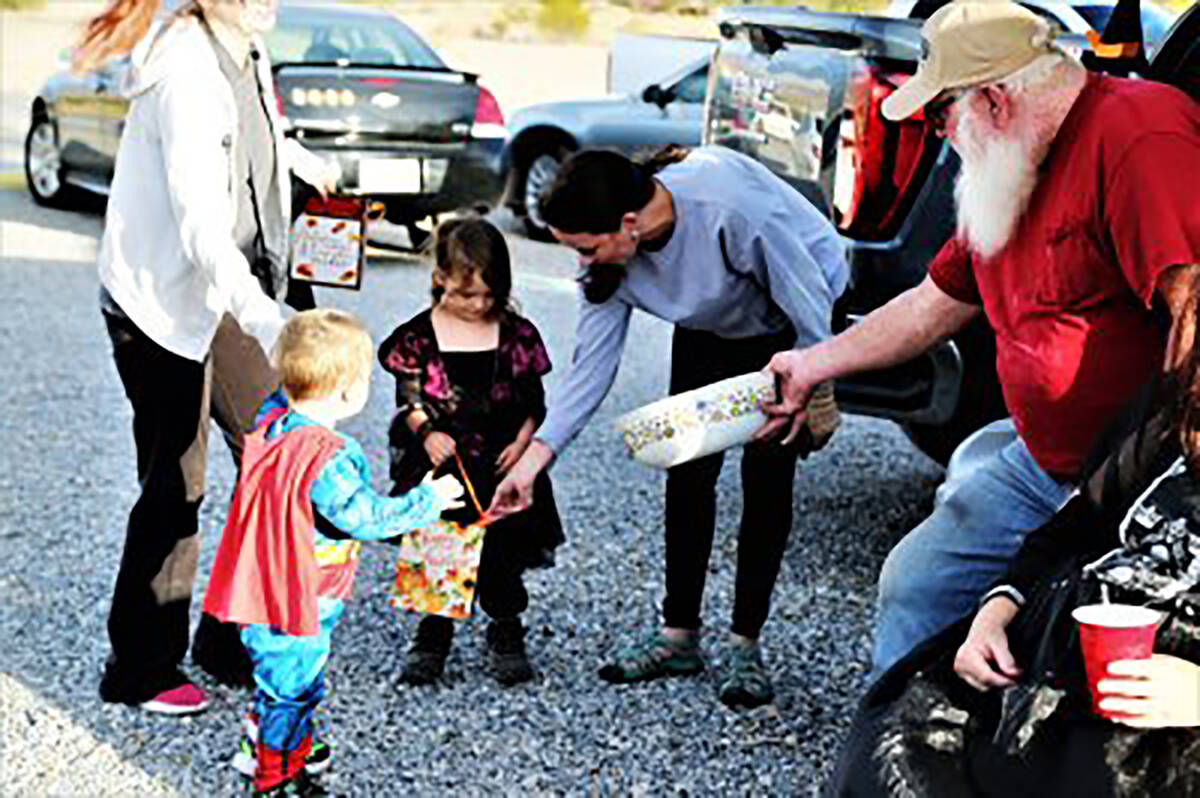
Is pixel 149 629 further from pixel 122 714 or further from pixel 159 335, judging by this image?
pixel 159 335

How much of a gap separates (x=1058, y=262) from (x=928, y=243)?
1872 mm

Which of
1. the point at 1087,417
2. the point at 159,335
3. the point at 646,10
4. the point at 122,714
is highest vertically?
the point at 1087,417

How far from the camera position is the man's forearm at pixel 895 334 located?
3629mm

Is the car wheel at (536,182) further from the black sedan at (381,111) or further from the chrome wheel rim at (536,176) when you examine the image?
the black sedan at (381,111)

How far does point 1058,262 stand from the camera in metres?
3.11

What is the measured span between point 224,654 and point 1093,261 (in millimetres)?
2521

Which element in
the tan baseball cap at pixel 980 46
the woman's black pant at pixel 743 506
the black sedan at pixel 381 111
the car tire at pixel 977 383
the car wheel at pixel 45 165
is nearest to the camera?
the tan baseball cap at pixel 980 46

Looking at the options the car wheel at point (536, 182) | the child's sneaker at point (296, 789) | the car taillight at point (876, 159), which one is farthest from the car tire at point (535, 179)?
the child's sneaker at point (296, 789)

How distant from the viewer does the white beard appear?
3162 millimetres

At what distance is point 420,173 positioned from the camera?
37.4ft

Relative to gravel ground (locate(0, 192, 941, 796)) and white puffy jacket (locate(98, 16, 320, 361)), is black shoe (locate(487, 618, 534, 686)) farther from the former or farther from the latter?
white puffy jacket (locate(98, 16, 320, 361))

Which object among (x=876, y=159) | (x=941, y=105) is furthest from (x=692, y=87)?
(x=941, y=105)

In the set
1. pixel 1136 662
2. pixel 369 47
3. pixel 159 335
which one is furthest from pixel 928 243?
pixel 369 47

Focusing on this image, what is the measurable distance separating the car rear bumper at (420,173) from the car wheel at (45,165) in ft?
11.0
